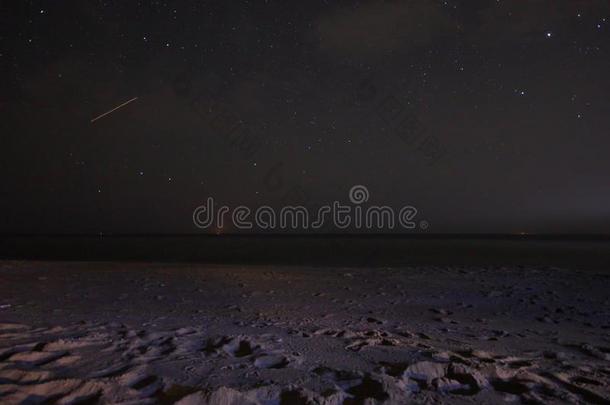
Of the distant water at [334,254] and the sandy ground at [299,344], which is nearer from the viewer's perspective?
the sandy ground at [299,344]

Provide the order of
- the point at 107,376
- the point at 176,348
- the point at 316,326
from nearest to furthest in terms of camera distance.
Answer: the point at 107,376, the point at 176,348, the point at 316,326

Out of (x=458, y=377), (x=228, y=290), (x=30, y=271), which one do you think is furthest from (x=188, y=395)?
(x=30, y=271)

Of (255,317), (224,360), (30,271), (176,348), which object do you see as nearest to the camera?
(224,360)

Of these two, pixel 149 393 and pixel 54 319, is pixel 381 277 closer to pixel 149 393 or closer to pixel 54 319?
pixel 54 319

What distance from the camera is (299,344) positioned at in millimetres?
3857

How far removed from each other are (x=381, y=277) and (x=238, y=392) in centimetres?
745

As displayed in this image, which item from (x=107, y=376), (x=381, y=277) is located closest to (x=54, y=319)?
(x=107, y=376)

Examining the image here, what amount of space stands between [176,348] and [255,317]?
1715mm

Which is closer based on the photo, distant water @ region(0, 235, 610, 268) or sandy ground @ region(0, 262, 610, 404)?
sandy ground @ region(0, 262, 610, 404)

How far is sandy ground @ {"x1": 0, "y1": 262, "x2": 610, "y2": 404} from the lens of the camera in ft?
8.86

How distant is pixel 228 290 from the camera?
753cm

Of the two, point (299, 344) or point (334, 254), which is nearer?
point (299, 344)

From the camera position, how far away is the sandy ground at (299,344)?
8.86ft

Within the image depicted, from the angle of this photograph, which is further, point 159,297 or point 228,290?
point 228,290
